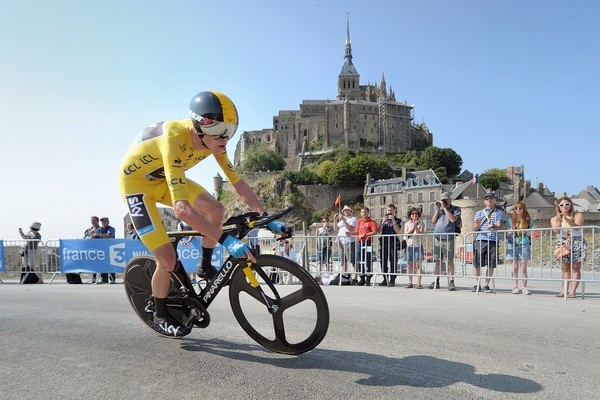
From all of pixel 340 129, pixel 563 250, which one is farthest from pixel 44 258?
pixel 340 129

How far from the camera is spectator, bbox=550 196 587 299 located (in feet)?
26.3

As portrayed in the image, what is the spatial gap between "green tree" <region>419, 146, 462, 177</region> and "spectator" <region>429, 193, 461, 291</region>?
115 m

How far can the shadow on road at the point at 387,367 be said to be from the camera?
297 cm

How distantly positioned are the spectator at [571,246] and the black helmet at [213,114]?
6814 millimetres

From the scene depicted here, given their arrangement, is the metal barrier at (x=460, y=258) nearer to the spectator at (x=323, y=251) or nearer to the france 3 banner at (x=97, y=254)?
the spectator at (x=323, y=251)

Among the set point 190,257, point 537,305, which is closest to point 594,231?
point 537,305

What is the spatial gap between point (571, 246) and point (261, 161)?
414 feet

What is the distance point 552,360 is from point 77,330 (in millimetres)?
4329

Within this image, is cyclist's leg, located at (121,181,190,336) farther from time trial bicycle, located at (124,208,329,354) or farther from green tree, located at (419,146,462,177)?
green tree, located at (419,146,462,177)

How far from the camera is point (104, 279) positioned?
1334 cm

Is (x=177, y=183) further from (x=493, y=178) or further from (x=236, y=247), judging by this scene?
(x=493, y=178)

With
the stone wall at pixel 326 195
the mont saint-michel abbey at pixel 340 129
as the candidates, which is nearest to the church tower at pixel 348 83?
the mont saint-michel abbey at pixel 340 129

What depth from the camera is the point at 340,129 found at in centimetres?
14288

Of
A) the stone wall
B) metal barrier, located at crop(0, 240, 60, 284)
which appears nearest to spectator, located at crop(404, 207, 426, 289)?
metal barrier, located at crop(0, 240, 60, 284)
